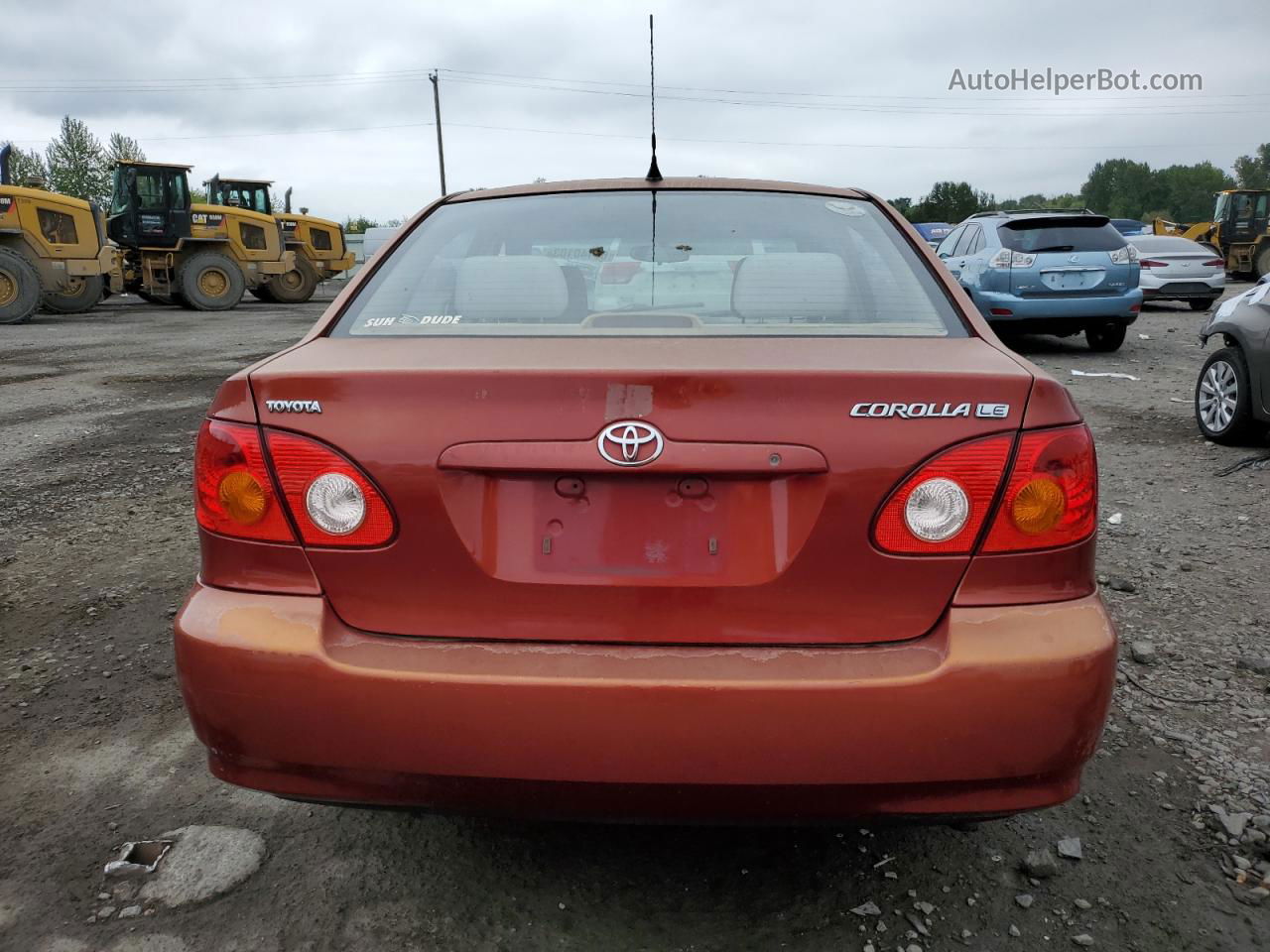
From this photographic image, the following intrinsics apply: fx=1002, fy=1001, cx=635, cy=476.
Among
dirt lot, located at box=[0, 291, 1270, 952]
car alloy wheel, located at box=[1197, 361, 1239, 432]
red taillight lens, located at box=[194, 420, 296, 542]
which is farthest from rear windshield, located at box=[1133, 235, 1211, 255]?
red taillight lens, located at box=[194, 420, 296, 542]

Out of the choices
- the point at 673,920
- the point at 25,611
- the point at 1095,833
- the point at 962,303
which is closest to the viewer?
the point at 673,920

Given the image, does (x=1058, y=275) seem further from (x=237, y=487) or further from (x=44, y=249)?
(x=44, y=249)

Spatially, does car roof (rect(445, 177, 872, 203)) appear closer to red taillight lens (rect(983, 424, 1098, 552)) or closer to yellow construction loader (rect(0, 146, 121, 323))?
red taillight lens (rect(983, 424, 1098, 552))

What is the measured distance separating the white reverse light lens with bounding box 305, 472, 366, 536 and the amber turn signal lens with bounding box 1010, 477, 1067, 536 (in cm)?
110

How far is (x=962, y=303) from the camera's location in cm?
216

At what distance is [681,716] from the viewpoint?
Result: 160 centimetres

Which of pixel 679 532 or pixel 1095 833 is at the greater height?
pixel 679 532

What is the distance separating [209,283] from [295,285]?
11.9ft

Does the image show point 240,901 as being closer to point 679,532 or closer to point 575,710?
point 575,710

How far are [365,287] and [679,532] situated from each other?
1.12 metres

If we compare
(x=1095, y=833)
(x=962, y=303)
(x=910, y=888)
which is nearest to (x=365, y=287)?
(x=962, y=303)

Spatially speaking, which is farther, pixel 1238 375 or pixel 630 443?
pixel 1238 375

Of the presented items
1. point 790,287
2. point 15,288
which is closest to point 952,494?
point 790,287

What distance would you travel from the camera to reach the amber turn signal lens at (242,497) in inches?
68.8
